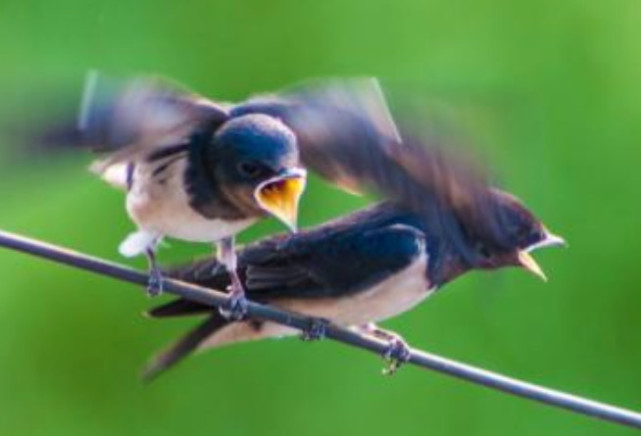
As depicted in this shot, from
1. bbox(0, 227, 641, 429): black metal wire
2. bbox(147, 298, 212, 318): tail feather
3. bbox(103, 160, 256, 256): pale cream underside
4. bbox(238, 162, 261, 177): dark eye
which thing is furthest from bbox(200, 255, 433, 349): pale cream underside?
bbox(0, 227, 641, 429): black metal wire

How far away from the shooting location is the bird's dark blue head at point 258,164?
99.4 inches

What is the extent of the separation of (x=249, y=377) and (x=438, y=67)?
2.07ft

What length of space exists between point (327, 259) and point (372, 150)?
26.4 inches

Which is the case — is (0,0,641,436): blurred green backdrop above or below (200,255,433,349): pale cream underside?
below

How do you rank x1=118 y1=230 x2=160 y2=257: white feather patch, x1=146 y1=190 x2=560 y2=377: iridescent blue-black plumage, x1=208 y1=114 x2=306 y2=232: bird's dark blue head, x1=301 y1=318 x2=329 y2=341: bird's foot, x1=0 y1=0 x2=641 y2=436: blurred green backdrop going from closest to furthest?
x1=208 y1=114 x2=306 y2=232: bird's dark blue head, x1=301 y1=318 x2=329 y2=341: bird's foot, x1=118 y1=230 x2=160 y2=257: white feather patch, x1=146 y1=190 x2=560 y2=377: iridescent blue-black plumage, x1=0 y1=0 x2=641 y2=436: blurred green backdrop

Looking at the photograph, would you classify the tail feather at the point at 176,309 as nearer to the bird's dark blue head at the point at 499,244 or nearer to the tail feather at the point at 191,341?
the tail feather at the point at 191,341

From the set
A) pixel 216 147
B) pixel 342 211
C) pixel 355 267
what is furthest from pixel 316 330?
pixel 342 211

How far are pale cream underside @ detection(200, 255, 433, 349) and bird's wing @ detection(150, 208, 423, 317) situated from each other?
1 centimetres

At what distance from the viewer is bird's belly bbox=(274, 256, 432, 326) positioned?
10.0 ft

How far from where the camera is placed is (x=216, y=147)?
2650 mm

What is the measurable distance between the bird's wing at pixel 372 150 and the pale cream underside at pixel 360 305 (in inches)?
16.0

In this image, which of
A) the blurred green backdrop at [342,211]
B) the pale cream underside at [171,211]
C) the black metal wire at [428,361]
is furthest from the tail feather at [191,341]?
the blurred green backdrop at [342,211]

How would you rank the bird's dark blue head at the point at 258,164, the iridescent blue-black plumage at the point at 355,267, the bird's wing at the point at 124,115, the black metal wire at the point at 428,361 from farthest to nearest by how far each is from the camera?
1. the iridescent blue-black plumage at the point at 355,267
2. the bird's dark blue head at the point at 258,164
3. the bird's wing at the point at 124,115
4. the black metal wire at the point at 428,361

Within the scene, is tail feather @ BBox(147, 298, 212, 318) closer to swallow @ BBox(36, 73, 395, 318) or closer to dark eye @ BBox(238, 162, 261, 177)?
swallow @ BBox(36, 73, 395, 318)
